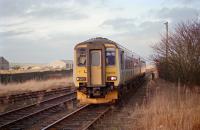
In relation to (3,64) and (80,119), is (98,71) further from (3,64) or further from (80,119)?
(3,64)

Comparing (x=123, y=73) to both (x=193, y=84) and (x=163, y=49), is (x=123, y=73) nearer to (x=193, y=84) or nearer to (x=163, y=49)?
(x=193, y=84)

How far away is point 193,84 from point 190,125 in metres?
8.25

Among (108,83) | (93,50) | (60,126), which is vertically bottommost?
(60,126)

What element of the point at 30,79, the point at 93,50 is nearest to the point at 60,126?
the point at 93,50

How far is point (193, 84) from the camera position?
719 inches

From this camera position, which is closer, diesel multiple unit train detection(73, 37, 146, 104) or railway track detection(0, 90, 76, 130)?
railway track detection(0, 90, 76, 130)

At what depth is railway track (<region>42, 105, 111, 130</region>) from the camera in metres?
12.9

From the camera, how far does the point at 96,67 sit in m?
18.0

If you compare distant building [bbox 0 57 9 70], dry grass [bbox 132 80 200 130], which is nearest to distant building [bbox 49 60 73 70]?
distant building [bbox 0 57 9 70]

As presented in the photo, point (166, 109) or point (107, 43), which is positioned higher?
point (107, 43)

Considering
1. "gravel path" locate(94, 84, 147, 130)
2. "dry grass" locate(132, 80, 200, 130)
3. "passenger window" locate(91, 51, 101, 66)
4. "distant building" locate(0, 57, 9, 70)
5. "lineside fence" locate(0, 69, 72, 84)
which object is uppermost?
"distant building" locate(0, 57, 9, 70)

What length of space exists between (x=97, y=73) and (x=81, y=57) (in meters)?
1.16

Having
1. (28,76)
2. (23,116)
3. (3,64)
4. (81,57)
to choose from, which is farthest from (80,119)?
(3,64)

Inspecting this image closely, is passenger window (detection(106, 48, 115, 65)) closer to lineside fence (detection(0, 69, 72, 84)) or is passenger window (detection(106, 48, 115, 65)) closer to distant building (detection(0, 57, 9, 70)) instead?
lineside fence (detection(0, 69, 72, 84))
